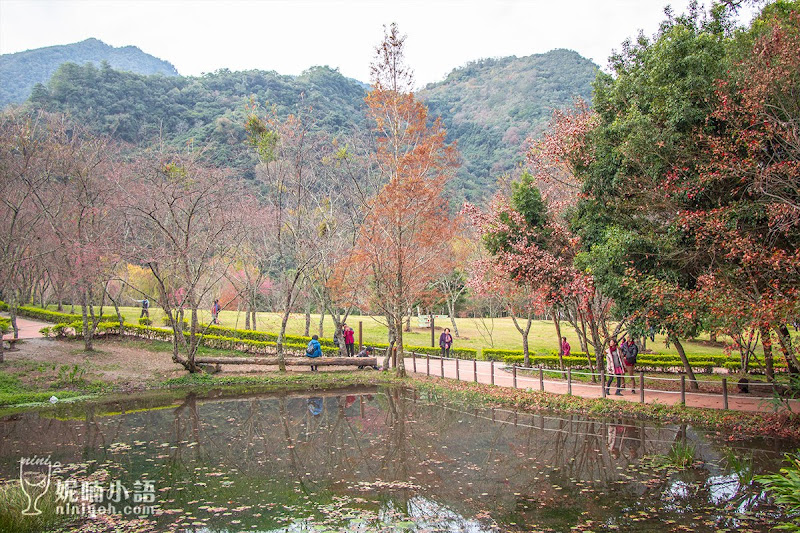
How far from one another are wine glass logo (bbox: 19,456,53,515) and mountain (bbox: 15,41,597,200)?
21758 millimetres

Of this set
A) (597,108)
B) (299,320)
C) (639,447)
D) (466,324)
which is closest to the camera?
(639,447)

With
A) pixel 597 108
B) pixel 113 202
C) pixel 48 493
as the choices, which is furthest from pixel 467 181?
pixel 48 493

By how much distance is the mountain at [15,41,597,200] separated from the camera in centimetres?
5422

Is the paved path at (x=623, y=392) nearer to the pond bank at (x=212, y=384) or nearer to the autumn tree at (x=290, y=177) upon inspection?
the pond bank at (x=212, y=384)

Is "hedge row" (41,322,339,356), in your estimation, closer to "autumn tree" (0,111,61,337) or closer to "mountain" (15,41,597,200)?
"autumn tree" (0,111,61,337)

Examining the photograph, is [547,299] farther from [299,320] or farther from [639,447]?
[299,320]

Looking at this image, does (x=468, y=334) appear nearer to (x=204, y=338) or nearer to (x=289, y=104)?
(x=204, y=338)

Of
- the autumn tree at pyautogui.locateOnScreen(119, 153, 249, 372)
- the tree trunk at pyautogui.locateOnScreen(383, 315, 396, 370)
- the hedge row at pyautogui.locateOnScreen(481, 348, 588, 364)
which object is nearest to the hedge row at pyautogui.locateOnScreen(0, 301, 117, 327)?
the autumn tree at pyautogui.locateOnScreen(119, 153, 249, 372)

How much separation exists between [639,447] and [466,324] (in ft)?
106

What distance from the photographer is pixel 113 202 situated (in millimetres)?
27109

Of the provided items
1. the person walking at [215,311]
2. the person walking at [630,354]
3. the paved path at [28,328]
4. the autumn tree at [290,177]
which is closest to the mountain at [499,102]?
the person walking at [215,311]

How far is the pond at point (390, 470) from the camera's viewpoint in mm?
7699

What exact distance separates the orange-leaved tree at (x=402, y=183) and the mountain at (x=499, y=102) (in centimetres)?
3721

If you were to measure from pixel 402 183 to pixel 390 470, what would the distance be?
12205 mm
